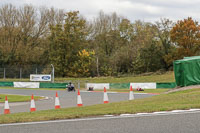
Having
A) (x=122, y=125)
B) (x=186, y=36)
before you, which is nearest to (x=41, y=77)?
(x=186, y=36)

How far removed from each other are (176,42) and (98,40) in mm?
17489

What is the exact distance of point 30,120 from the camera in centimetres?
884

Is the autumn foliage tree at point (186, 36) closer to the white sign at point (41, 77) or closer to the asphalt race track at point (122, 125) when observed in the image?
the white sign at point (41, 77)

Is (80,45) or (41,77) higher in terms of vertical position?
(80,45)

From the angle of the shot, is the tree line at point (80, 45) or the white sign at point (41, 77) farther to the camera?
the tree line at point (80, 45)

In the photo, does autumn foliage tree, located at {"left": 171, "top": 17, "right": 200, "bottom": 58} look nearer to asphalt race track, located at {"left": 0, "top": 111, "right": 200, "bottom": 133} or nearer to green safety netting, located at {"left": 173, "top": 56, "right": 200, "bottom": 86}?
green safety netting, located at {"left": 173, "top": 56, "right": 200, "bottom": 86}

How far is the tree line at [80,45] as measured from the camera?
6275 cm

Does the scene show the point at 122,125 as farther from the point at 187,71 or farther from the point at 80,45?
the point at 80,45

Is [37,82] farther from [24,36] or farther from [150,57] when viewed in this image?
[150,57]

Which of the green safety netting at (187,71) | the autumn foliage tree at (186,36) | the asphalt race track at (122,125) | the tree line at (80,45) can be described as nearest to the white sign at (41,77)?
the tree line at (80,45)

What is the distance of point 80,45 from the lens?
67438mm

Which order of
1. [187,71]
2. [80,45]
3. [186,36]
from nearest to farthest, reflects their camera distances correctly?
[187,71], [186,36], [80,45]

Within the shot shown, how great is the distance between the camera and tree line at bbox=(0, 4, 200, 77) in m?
62.8

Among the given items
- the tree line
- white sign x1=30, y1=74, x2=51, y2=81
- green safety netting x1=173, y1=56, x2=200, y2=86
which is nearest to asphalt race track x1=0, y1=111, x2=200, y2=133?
green safety netting x1=173, y1=56, x2=200, y2=86
